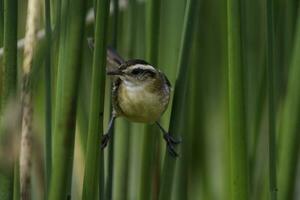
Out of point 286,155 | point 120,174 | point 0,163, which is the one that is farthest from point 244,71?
point 120,174

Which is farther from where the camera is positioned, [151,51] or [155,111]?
[155,111]

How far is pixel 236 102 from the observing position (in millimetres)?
1218

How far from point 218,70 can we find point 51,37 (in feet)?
3.04

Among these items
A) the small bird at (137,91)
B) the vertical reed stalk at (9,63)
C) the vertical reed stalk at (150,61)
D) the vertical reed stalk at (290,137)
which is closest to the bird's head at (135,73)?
the small bird at (137,91)

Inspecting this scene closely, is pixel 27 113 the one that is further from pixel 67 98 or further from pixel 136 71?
pixel 136 71

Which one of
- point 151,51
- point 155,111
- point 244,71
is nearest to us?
point 244,71

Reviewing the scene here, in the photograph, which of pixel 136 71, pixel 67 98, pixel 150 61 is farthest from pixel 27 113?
Answer: pixel 136 71

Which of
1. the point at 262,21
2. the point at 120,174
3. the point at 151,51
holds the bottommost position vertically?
the point at 120,174

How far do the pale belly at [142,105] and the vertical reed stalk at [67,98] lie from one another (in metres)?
0.58

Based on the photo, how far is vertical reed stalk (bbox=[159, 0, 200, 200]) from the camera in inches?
54.8

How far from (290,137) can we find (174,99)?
31cm

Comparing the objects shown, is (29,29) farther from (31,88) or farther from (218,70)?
(218,70)

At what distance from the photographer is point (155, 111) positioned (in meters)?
1.83

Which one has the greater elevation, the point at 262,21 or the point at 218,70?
the point at 262,21
